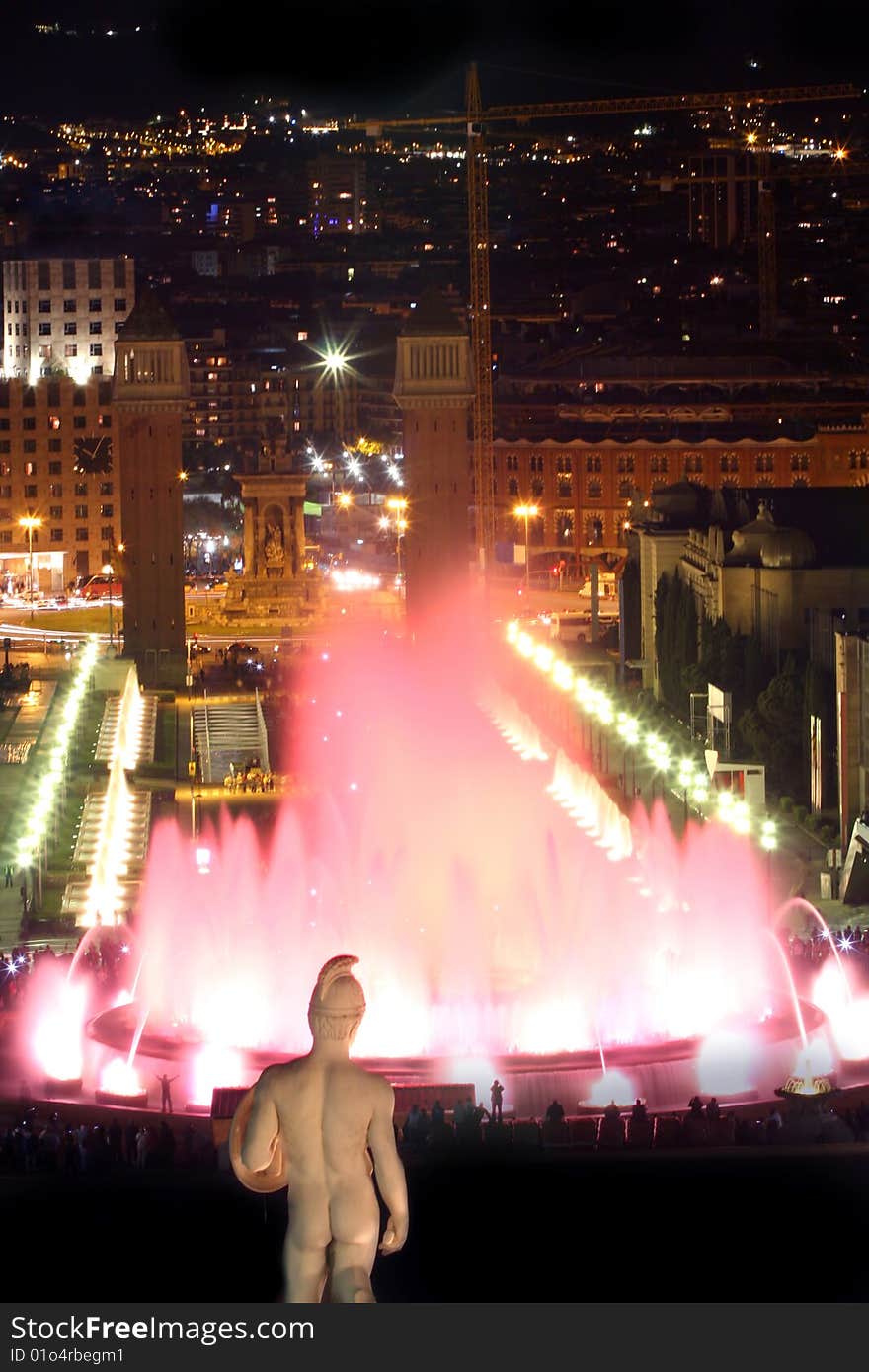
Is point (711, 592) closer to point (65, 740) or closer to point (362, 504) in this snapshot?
point (65, 740)

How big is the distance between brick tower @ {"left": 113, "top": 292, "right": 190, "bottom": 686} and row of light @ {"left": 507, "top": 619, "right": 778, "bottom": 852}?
8388mm

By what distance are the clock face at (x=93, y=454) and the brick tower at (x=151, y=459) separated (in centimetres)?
1707

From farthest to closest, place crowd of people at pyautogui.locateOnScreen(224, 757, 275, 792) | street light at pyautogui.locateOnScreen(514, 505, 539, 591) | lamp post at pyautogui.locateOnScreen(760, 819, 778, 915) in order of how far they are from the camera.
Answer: street light at pyautogui.locateOnScreen(514, 505, 539, 591) → crowd of people at pyautogui.locateOnScreen(224, 757, 275, 792) → lamp post at pyautogui.locateOnScreen(760, 819, 778, 915)

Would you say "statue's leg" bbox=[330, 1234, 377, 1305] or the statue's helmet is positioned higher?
the statue's helmet

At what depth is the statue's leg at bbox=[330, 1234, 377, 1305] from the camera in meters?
12.7

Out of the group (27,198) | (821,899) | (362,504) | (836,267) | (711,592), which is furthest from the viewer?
(836,267)

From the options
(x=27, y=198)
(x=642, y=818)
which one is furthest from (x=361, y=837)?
(x=27, y=198)

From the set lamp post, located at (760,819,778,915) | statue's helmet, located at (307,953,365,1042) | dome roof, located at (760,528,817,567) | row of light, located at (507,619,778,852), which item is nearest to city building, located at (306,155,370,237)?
row of light, located at (507,619,778,852)

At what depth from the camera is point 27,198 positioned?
4904 inches

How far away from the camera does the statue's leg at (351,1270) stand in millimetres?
12727

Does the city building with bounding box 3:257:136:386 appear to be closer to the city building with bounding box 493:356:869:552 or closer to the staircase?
the city building with bounding box 493:356:869:552

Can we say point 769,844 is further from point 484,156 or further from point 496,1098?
point 484,156

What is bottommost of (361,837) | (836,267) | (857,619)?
(361,837)

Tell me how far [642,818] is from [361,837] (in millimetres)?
4427
